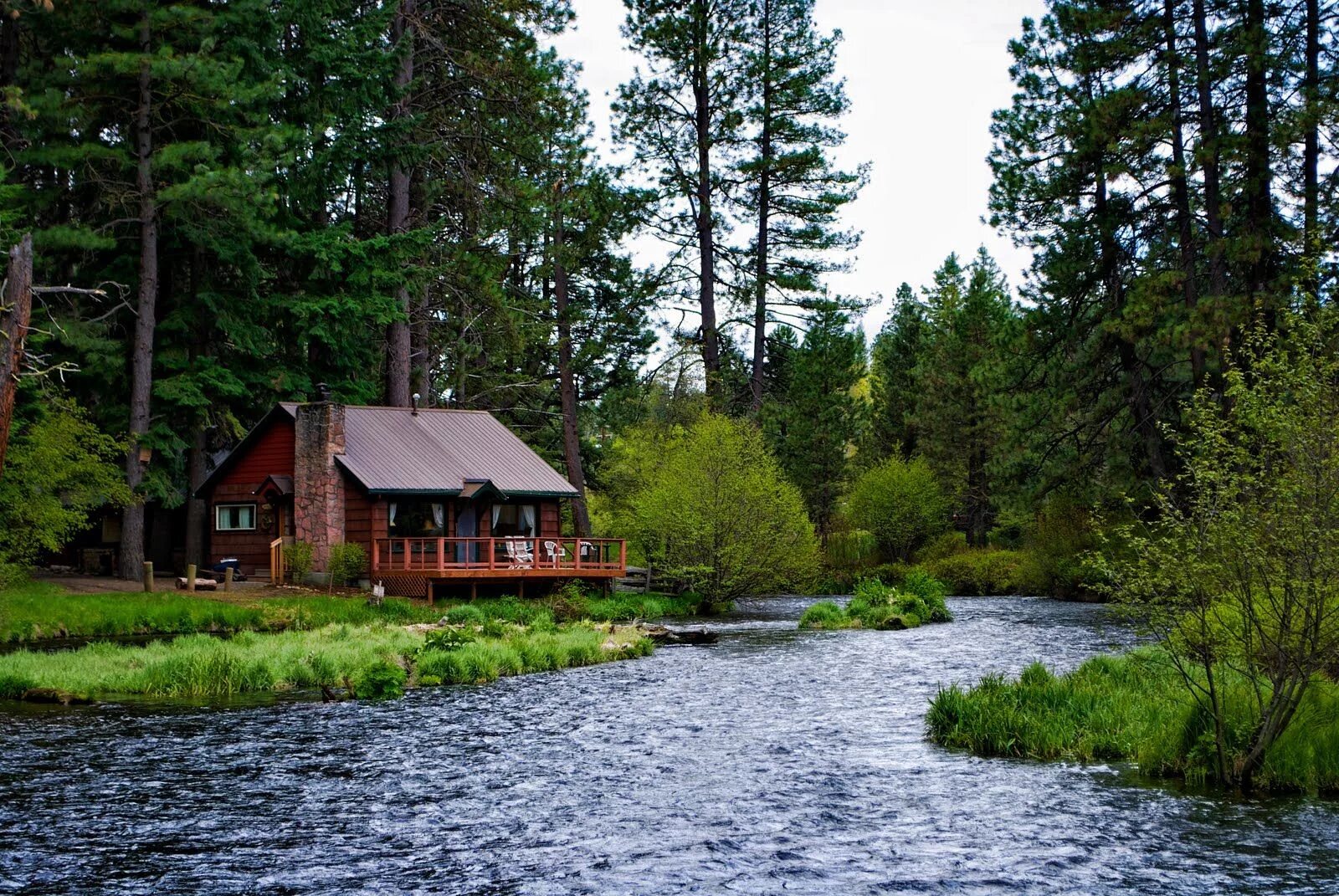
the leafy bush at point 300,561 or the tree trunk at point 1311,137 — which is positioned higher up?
the tree trunk at point 1311,137

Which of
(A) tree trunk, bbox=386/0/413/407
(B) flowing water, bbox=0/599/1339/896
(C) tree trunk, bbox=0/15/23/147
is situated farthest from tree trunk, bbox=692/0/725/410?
(B) flowing water, bbox=0/599/1339/896

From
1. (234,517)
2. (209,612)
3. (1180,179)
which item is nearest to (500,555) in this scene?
(234,517)

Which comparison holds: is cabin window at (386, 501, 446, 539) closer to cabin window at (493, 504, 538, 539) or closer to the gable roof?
the gable roof

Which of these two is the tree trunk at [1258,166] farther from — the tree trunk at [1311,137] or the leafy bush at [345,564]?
the leafy bush at [345,564]

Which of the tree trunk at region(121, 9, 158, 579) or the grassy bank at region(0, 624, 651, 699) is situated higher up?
the tree trunk at region(121, 9, 158, 579)

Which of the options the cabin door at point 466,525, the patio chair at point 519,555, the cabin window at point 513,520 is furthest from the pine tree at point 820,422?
the patio chair at point 519,555

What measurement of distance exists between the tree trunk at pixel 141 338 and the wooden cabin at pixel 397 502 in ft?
12.2

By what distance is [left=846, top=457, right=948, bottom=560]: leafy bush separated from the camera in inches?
2261

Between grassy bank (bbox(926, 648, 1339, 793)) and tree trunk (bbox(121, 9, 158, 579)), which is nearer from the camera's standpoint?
grassy bank (bbox(926, 648, 1339, 793))

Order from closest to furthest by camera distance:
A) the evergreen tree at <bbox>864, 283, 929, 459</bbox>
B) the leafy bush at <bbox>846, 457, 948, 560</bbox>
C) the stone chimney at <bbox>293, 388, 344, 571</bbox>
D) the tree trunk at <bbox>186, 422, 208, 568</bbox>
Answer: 1. the stone chimney at <bbox>293, 388, 344, 571</bbox>
2. the tree trunk at <bbox>186, 422, 208, 568</bbox>
3. the leafy bush at <bbox>846, 457, 948, 560</bbox>
4. the evergreen tree at <bbox>864, 283, 929, 459</bbox>

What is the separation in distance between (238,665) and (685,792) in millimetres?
10642

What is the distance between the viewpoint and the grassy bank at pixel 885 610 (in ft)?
109

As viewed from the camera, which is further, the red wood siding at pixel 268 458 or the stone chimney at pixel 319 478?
the red wood siding at pixel 268 458

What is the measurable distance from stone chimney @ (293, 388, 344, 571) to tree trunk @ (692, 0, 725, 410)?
50.1ft
